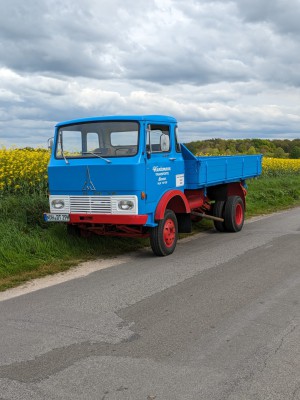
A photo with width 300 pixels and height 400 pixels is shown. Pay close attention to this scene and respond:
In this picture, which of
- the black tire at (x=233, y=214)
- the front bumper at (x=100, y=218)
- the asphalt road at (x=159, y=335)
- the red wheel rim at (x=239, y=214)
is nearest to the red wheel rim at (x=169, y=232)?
the front bumper at (x=100, y=218)

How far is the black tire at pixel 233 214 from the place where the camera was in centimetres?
1122

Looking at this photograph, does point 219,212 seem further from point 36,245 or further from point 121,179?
point 36,245

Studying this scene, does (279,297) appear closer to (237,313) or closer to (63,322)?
(237,313)

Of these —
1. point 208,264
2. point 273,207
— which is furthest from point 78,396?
point 273,207

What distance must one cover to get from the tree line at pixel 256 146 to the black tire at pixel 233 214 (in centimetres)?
2517

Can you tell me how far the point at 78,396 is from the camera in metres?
3.43

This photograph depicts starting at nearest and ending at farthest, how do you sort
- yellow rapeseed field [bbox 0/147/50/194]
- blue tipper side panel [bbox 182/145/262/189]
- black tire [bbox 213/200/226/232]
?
blue tipper side panel [bbox 182/145/262/189] < yellow rapeseed field [bbox 0/147/50/194] < black tire [bbox 213/200/226/232]

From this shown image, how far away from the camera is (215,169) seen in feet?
34.3

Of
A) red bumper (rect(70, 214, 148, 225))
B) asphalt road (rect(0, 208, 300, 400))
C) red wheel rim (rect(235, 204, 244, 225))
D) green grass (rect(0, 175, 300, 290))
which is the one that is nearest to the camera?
asphalt road (rect(0, 208, 300, 400))

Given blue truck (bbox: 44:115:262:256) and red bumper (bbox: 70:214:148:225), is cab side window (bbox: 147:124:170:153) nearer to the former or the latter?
blue truck (bbox: 44:115:262:256)

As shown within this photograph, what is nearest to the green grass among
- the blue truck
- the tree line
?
the blue truck

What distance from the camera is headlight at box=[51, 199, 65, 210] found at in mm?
8352

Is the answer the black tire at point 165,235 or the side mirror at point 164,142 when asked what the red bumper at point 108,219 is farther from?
the side mirror at point 164,142

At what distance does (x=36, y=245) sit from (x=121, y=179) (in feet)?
6.03
